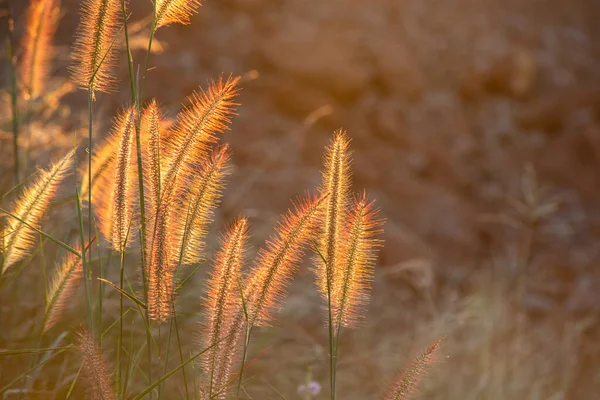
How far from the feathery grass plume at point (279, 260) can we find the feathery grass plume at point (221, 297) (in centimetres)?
3

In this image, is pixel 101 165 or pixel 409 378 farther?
pixel 101 165

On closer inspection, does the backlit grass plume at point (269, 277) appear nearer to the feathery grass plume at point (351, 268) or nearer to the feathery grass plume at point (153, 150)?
the feathery grass plume at point (351, 268)

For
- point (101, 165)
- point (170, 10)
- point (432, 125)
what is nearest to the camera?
point (170, 10)

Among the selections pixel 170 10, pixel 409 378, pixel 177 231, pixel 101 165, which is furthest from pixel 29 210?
pixel 409 378

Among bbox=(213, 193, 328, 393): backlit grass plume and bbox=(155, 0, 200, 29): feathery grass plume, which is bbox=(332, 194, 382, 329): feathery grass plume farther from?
bbox=(155, 0, 200, 29): feathery grass plume

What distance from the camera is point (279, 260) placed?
3.09 feet

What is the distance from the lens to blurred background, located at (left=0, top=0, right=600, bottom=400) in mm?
3883

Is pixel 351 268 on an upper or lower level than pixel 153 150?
lower

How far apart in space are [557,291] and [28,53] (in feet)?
12.0

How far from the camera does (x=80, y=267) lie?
3.53 ft

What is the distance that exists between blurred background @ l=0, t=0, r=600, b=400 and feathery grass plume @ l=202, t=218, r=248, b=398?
2.14m

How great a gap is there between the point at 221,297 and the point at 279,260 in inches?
3.7

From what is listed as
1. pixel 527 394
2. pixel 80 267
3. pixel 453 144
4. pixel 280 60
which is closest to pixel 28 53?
pixel 80 267

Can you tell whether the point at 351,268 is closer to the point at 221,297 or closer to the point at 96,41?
the point at 221,297
